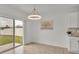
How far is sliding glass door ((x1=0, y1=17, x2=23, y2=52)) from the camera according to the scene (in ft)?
3.82

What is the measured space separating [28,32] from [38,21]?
0.23 meters

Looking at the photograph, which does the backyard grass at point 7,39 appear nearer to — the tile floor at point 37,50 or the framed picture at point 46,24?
the tile floor at point 37,50

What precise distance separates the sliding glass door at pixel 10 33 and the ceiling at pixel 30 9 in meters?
0.09

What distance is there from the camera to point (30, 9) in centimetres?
113

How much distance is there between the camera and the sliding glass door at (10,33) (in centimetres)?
116

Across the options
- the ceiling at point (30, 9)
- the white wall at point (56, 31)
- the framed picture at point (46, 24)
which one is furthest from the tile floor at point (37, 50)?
the ceiling at point (30, 9)

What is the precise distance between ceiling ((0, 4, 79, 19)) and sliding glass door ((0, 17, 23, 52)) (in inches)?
3.7

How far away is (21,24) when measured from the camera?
1.25 meters

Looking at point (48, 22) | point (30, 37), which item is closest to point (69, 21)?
point (48, 22)

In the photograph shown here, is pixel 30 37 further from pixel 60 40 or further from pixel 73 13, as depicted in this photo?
pixel 73 13

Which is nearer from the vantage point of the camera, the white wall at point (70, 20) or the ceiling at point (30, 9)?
the ceiling at point (30, 9)

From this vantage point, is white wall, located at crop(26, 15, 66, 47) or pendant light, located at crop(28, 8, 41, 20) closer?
pendant light, located at crop(28, 8, 41, 20)

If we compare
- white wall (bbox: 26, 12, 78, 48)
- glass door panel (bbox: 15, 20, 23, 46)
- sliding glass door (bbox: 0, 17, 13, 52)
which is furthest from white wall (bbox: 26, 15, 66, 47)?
sliding glass door (bbox: 0, 17, 13, 52)

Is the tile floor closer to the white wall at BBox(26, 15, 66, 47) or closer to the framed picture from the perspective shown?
the white wall at BBox(26, 15, 66, 47)
